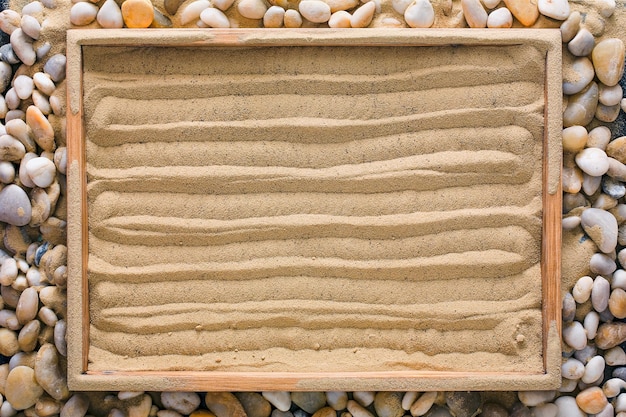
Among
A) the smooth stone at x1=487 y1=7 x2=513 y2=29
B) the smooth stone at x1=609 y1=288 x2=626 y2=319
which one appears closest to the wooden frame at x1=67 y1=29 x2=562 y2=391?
the smooth stone at x1=487 y1=7 x2=513 y2=29

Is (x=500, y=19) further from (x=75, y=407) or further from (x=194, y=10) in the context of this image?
(x=75, y=407)

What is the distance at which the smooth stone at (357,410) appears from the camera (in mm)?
1248

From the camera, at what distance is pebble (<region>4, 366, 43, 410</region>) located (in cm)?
125

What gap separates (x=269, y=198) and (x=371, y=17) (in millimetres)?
412

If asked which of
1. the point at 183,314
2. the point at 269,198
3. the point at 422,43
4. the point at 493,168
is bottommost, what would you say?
the point at 183,314

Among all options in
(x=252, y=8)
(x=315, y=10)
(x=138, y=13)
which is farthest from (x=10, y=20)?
(x=315, y=10)

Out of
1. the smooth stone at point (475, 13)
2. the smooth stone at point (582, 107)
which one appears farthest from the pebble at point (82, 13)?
the smooth stone at point (582, 107)

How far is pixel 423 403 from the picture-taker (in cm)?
124

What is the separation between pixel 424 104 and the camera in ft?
4.07

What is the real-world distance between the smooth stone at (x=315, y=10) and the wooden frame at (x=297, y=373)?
0.12 ft

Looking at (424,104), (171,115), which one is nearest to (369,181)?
(424,104)

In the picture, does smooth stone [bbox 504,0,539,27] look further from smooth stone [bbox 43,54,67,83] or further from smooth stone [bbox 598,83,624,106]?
smooth stone [bbox 43,54,67,83]

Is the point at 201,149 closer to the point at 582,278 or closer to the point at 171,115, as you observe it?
the point at 171,115

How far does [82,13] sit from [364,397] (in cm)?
94
